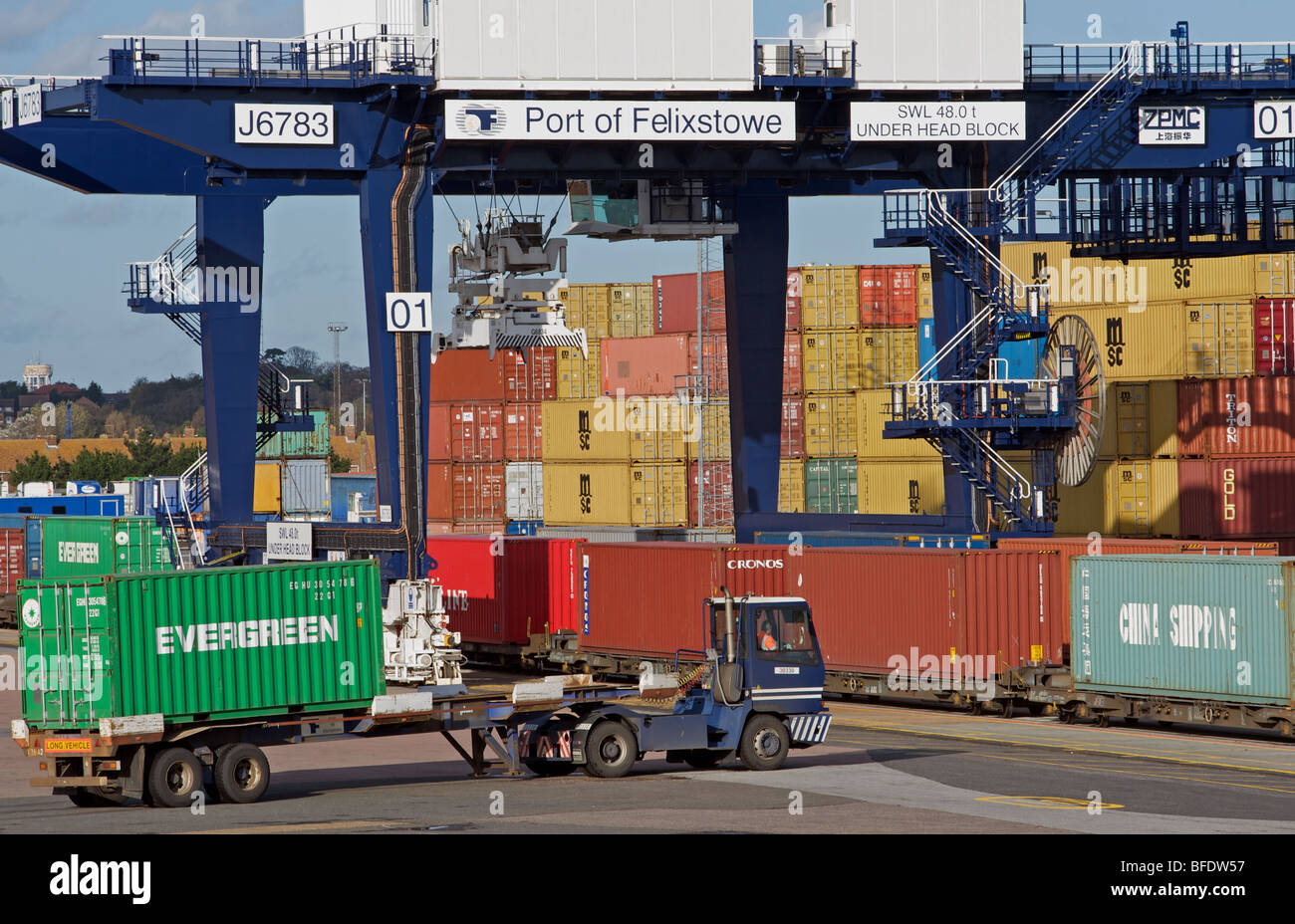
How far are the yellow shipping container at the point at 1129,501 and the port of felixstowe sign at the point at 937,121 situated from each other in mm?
14162

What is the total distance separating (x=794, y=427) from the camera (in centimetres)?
6731

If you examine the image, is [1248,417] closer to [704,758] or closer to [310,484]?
[704,758]


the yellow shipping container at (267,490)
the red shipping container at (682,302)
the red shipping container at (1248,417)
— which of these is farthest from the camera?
the yellow shipping container at (267,490)

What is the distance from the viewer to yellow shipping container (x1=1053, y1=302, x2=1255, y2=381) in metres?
55.6

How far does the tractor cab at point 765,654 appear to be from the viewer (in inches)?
1044

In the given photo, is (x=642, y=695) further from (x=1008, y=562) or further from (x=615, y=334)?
(x=615, y=334)

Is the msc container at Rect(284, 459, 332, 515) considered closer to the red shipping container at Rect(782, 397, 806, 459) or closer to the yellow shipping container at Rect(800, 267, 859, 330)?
the red shipping container at Rect(782, 397, 806, 459)

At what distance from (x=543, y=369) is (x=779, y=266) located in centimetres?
3039

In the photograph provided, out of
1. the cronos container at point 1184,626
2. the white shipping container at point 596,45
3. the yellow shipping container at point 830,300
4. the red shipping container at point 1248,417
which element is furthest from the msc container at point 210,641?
the yellow shipping container at point 830,300

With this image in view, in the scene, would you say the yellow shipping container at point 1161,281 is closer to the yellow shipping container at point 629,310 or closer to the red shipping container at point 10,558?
the yellow shipping container at point 629,310

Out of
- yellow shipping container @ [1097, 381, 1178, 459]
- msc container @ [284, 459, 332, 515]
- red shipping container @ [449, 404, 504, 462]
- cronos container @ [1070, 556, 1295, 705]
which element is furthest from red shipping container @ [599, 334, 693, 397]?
cronos container @ [1070, 556, 1295, 705]

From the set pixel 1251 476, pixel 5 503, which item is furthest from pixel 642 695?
pixel 5 503

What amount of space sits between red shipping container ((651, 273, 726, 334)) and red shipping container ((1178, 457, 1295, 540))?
25.3 meters

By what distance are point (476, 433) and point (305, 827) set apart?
57650 millimetres
